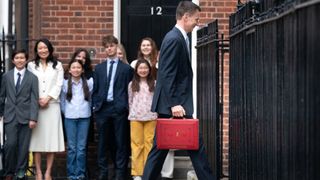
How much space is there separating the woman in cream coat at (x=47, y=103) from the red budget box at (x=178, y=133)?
117 inches

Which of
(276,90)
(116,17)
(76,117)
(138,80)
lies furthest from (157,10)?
(276,90)

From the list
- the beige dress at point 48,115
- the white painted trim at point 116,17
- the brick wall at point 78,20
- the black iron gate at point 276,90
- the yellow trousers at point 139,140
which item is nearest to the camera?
the black iron gate at point 276,90

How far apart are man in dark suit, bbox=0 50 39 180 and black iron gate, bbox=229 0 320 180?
13.4 ft

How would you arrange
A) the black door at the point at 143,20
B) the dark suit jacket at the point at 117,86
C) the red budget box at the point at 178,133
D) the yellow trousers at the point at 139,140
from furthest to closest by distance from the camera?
the black door at the point at 143,20 → the dark suit jacket at the point at 117,86 → the yellow trousers at the point at 139,140 → the red budget box at the point at 178,133

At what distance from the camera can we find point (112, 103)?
35.5 feet

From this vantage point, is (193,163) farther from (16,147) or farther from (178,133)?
(16,147)

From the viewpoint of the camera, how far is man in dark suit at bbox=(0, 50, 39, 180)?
34.4 ft

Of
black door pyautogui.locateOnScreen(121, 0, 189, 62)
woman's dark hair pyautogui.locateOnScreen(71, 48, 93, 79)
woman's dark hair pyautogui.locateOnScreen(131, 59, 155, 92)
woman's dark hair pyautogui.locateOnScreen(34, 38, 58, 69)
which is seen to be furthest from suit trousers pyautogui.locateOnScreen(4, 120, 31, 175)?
black door pyautogui.locateOnScreen(121, 0, 189, 62)

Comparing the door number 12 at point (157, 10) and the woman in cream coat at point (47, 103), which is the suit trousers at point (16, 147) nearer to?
the woman in cream coat at point (47, 103)

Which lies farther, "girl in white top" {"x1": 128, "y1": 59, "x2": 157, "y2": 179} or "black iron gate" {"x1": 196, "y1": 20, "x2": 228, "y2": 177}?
"girl in white top" {"x1": 128, "y1": 59, "x2": 157, "y2": 179}

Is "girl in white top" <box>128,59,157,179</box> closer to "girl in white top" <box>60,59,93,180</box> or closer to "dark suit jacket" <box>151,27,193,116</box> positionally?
"girl in white top" <box>60,59,93,180</box>

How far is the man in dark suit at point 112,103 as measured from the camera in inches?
426

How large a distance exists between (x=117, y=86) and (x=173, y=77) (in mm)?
2711

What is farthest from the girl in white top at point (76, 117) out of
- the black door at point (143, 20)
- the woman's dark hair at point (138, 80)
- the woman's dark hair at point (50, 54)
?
the black door at point (143, 20)
